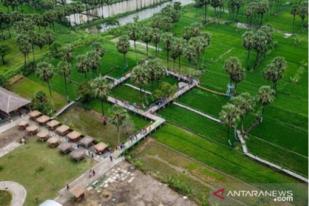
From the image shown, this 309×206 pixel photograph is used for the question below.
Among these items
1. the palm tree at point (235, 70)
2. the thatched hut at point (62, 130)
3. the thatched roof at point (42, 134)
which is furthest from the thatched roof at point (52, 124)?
the palm tree at point (235, 70)

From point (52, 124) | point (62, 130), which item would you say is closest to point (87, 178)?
point (62, 130)

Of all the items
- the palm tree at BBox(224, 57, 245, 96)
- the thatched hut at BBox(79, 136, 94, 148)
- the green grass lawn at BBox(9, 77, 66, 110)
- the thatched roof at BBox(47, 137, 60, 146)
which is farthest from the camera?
the green grass lawn at BBox(9, 77, 66, 110)

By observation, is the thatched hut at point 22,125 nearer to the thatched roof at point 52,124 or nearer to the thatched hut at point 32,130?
the thatched hut at point 32,130

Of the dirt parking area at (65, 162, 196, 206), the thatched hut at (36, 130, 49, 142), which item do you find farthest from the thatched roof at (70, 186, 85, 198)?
the thatched hut at (36, 130, 49, 142)

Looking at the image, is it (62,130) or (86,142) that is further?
(62,130)

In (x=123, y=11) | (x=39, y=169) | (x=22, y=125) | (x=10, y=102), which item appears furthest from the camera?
(x=123, y=11)

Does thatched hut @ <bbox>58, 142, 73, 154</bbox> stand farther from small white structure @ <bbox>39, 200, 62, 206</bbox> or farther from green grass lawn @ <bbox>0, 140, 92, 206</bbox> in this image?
small white structure @ <bbox>39, 200, 62, 206</bbox>

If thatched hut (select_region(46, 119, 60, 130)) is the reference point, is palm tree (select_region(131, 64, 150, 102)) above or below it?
above

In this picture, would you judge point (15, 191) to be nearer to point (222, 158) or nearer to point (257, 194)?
point (222, 158)
